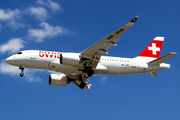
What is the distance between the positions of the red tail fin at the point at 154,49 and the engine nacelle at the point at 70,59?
10.6 meters

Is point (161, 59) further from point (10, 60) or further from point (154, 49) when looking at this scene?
point (10, 60)

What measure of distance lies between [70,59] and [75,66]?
147 centimetres

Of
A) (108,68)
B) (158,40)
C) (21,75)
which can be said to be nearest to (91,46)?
(108,68)

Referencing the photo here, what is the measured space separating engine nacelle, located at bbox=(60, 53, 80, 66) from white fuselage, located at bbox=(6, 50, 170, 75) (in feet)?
1.52

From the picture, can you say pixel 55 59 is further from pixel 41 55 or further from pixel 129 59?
pixel 129 59

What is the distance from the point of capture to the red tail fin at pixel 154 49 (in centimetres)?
3975

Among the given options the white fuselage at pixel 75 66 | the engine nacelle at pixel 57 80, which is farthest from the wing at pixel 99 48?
the engine nacelle at pixel 57 80

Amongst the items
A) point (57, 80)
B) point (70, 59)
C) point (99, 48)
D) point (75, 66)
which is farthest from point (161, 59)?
point (57, 80)

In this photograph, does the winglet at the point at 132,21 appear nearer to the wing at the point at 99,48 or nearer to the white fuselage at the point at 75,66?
the wing at the point at 99,48

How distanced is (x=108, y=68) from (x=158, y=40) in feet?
34.5

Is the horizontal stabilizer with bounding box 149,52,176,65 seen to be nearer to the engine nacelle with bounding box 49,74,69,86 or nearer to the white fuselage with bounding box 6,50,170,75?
the white fuselage with bounding box 6,50,170,75

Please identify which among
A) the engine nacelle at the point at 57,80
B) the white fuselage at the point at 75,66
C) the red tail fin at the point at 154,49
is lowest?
the engine nacelle at the point at 57,80

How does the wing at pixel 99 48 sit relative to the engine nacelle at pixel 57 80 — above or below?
above

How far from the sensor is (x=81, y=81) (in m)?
39.9
